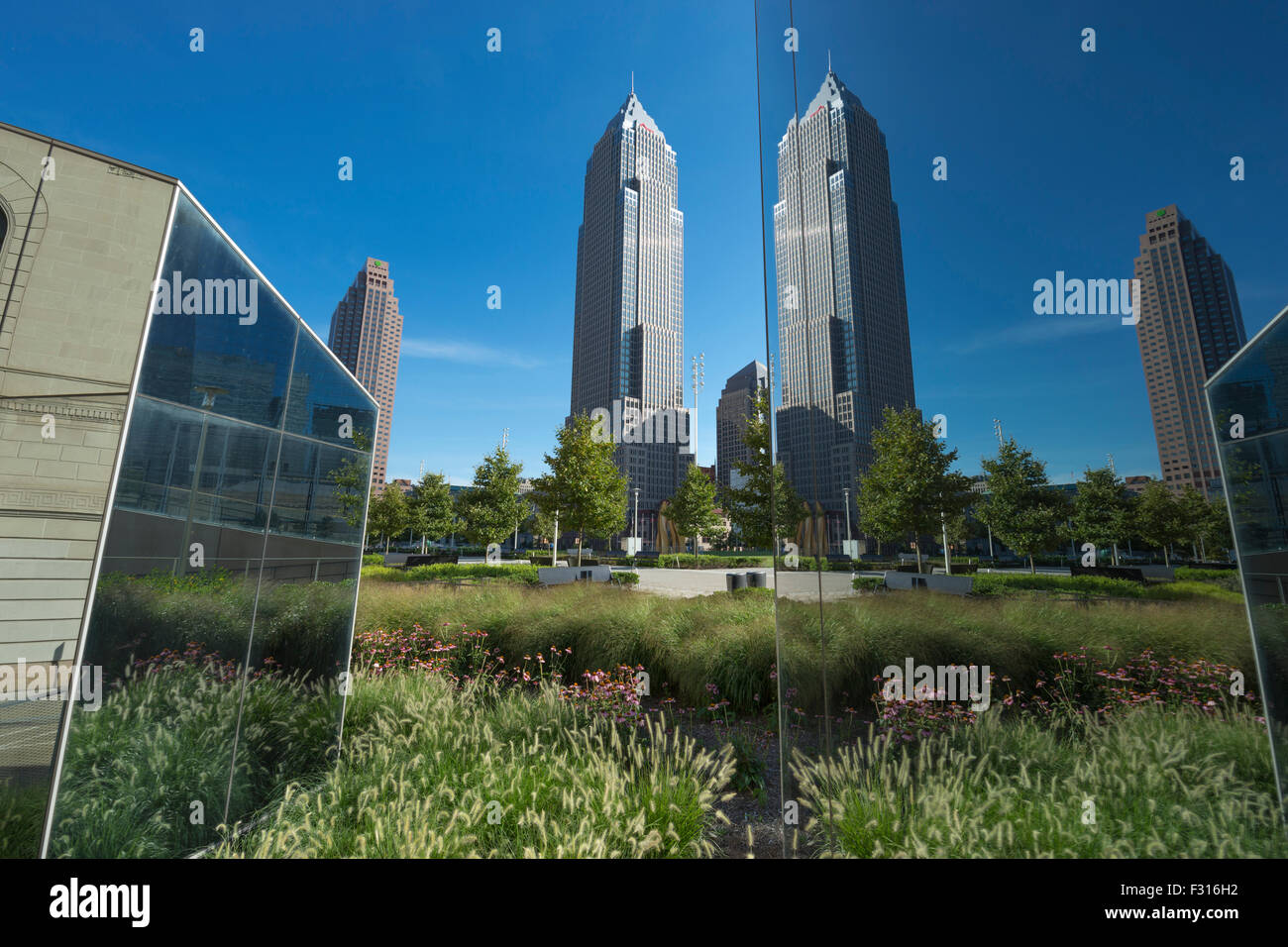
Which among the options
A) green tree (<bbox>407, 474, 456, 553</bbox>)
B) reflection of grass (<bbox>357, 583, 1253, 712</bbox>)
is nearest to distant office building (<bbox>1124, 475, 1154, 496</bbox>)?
reflection of grass (<bbox>357, 583, 1253, 712</bbox>)

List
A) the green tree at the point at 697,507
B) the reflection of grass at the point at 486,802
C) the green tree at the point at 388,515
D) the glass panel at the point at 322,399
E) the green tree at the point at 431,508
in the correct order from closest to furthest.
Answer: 1. the reflection of grass at the point at 486,802
2. the glass panel at the point at 322,399
3. the green tree at the point at 388,515
4. the green tree at the point at 431,508
5. the green tree at the point at 697,507

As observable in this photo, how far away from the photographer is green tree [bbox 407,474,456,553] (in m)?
25.6

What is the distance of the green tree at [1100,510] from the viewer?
1930 millimetres

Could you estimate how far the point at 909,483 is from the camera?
7.50 feet

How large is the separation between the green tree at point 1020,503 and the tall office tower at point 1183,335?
39 centimetres

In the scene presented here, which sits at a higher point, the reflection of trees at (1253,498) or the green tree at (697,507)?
the green tree at (697,507)

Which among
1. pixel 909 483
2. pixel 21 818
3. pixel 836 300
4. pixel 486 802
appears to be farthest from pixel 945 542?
pixel 21 818

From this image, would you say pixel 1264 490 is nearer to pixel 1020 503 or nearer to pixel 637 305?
pixel 1020 503

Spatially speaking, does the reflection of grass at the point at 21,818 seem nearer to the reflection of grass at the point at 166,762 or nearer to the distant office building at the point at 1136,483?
the reflection of grass at the point at 166,762

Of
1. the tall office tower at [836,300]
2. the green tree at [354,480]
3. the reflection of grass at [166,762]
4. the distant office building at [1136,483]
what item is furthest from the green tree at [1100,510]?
the green tree at [354,480]

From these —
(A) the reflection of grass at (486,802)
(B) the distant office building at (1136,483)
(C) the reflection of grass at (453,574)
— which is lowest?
(A) the reflection of grass at (486,802)

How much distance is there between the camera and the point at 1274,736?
1.61 metres

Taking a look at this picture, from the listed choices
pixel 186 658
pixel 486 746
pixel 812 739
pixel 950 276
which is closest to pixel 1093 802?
pixel 812 739
